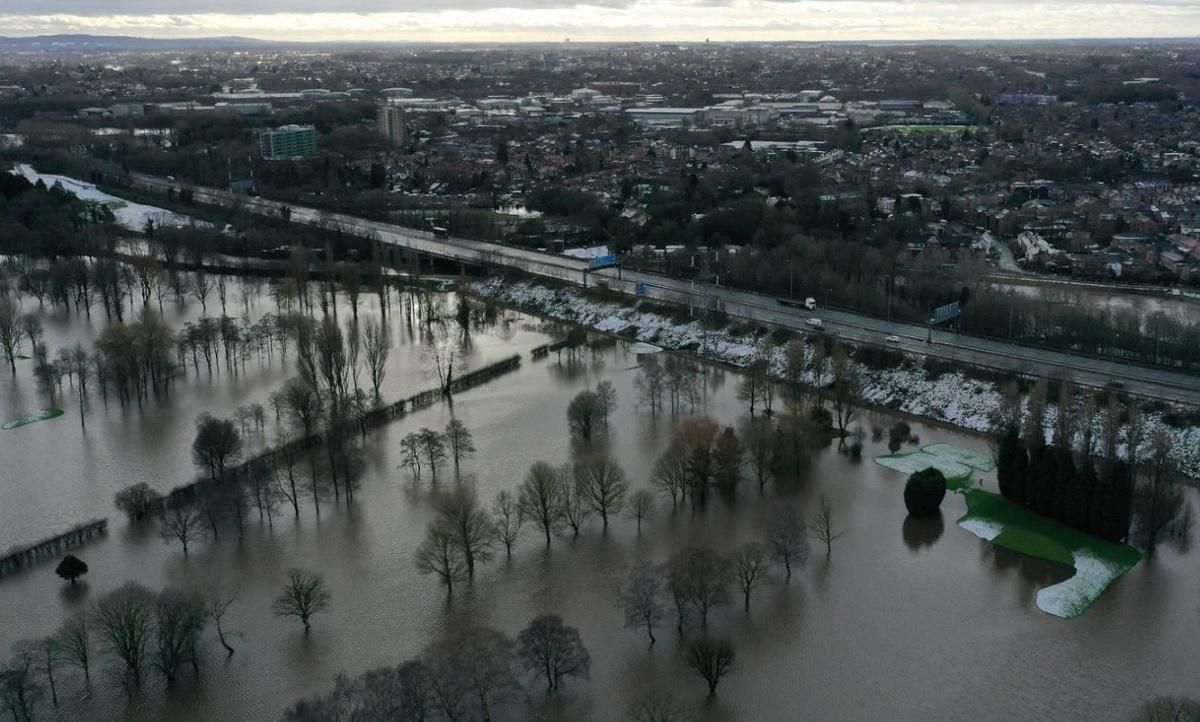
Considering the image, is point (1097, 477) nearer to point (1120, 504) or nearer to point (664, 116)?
point (1120, 504)

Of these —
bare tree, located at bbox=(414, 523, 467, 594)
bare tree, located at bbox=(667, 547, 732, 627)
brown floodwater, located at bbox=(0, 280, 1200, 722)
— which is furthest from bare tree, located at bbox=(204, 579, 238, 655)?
bare tree, located at bbox=(667, 547, 732, 627)

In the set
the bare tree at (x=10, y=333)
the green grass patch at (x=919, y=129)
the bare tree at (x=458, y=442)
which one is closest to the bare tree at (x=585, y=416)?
the bare tree at (x=458, y=442)

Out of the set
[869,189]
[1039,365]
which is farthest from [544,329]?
[869,189]

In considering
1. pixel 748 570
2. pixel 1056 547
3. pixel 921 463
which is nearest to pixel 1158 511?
pixel 1056 547

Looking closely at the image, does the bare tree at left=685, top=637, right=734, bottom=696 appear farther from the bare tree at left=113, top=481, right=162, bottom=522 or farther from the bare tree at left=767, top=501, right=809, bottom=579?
the bare tree at left=113, top=481, right=162, bottom=522

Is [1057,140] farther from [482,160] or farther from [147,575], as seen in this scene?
[147,575]

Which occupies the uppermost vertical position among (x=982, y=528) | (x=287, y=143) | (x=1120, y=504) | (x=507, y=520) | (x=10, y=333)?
(x=287, y=143)

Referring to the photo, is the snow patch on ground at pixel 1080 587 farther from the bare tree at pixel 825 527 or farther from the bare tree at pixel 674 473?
the bare tree at pixel 674 473
